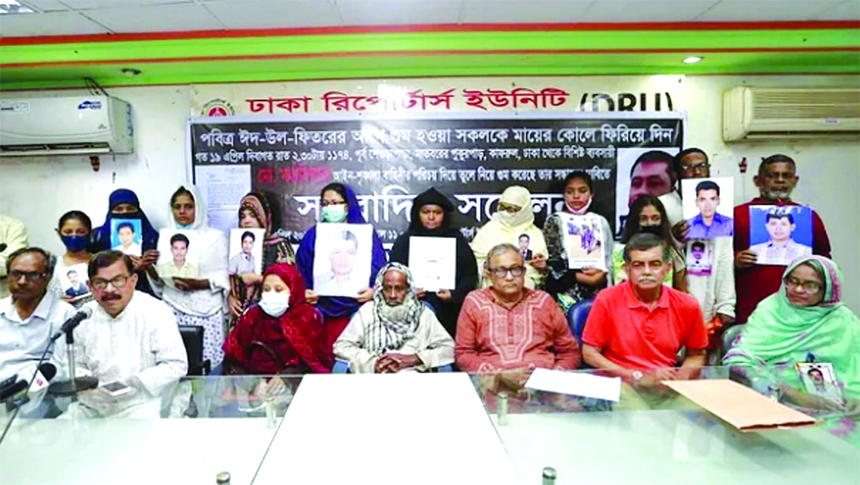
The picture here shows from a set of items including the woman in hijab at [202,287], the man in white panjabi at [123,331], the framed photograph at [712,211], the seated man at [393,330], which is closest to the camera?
the man in white panjabi at [123,331]

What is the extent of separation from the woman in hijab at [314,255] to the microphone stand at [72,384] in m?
1.37

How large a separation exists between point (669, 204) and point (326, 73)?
7.78ft

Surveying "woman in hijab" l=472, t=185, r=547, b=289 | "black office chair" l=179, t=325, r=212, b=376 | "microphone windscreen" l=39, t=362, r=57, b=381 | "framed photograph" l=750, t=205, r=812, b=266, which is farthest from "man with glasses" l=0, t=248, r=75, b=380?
"framed photograph" l=750, t=205, r=812, b=266

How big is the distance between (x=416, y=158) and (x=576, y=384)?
2158mm

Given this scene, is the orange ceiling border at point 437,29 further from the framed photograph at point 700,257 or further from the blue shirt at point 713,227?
the framed photograph at point 700,257

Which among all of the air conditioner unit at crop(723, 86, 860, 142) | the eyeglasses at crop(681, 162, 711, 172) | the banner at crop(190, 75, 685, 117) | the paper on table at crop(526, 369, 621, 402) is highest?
the banner at crop(190, 75, 685, 117)

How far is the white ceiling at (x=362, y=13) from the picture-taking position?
8.92 ft

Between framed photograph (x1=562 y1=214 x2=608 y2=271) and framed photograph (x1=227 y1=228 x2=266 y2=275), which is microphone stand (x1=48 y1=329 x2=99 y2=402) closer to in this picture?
framed photograph (x1=227 y1=228 x2=266 y2=275)

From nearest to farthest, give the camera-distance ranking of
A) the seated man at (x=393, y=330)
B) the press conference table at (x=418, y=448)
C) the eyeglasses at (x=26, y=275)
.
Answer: the press conference table at (x=418, y=448) < the eyeglasses at (x=26, y=275) < the seated man at (x=393, y=330)

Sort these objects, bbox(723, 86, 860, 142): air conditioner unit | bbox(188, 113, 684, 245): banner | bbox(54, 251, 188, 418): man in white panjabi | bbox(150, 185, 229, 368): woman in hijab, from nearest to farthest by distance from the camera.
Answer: bbox(54, 251, 188, 418): man in white panjabi → bbox(150, 185, 229, 368): woman in hijab → bbox(723, 86, 860, 142): air conditioner unit → bbox(188, 113, 684, 245): banner

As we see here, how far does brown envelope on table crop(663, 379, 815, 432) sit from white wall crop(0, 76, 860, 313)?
238 centimetres

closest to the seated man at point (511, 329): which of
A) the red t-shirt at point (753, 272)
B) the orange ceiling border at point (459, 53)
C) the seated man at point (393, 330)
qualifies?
the seated man at point (393, 330)

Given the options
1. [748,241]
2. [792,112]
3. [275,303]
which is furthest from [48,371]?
[792,112]

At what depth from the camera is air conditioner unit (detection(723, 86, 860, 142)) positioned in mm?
3334
